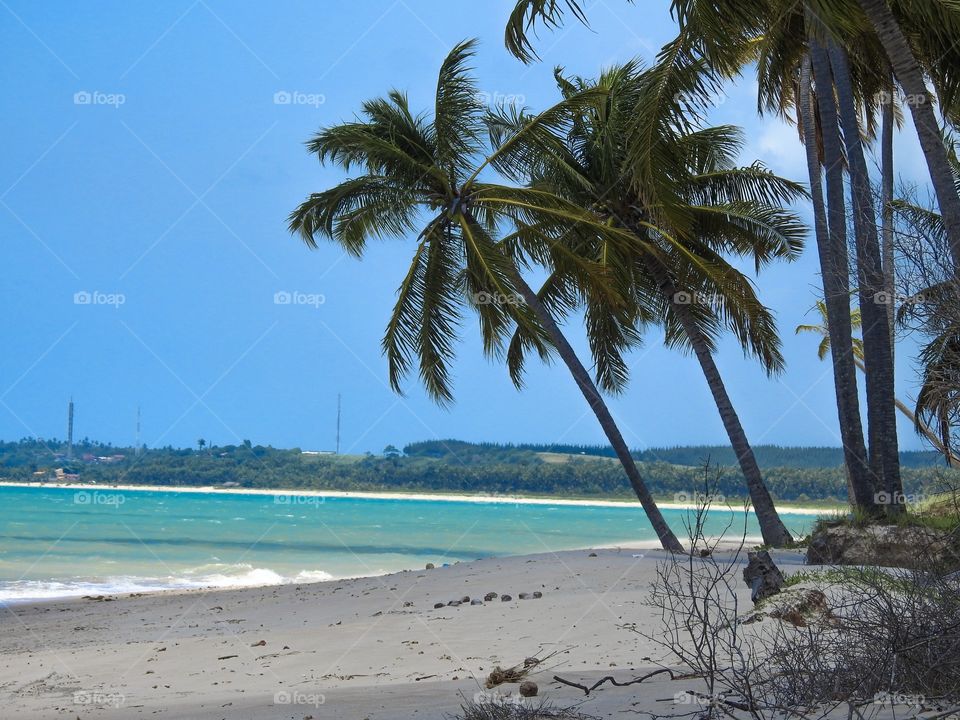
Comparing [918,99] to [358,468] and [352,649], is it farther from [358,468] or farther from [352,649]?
[358,468]

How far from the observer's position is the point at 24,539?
1271 inches

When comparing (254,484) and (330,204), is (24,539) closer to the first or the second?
Result: (330,204)

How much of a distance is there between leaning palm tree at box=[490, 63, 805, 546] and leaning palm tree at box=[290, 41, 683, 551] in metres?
0.67

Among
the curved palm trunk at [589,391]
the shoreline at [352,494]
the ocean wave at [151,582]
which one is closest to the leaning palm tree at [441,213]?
the curved palm trunk at [589,391]

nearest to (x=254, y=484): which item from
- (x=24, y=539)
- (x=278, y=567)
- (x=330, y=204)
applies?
(x=24, y=539)

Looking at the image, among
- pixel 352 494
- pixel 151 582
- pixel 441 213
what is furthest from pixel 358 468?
pixel 441 213

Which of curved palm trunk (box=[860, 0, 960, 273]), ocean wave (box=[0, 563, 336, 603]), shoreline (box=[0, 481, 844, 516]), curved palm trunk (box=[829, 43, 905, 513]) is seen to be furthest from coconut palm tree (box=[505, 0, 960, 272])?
shoreline (box=[0, 481, 844, 516])

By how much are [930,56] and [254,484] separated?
8321 centimetres

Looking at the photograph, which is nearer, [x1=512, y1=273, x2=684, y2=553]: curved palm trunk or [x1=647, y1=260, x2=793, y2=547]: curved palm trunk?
[x1=647, y1=260, x2=793, y2=547]: curved palm trunk

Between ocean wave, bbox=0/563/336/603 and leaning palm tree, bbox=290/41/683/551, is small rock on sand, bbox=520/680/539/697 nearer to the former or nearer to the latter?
leaning palm tree, bbox=290/41/683/551

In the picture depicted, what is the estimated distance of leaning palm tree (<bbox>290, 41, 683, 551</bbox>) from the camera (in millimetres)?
14836

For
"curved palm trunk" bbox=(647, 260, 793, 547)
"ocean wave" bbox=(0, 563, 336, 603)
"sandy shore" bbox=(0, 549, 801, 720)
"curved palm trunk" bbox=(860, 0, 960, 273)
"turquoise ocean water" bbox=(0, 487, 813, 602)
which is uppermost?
"curved palm trunk" bbox=(860, 0, 960, 273)

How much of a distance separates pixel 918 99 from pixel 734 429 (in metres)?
7.13

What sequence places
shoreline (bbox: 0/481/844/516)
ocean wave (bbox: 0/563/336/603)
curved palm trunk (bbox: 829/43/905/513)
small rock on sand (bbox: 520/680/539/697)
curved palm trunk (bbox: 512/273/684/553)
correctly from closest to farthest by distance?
small rock on sand (bbox: 520/680/539/697), curved palm trunk (bbox: 829/43/905/513), curved palm trunk (bbox: 512/273/684/553), ocean wave (bbox: 0/563/336/603), shoreline (bbox: 0/481/844/516)
